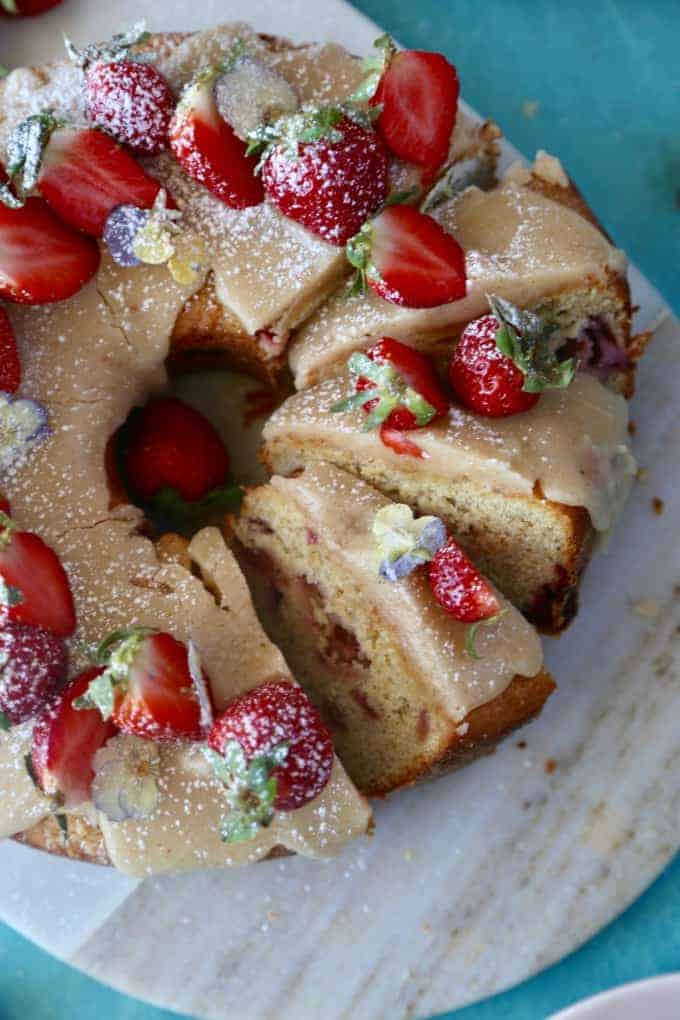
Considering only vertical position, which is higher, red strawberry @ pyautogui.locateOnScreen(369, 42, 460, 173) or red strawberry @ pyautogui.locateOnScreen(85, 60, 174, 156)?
red strawberry @ pyautogui.locateOnScreen(369, 42, 460, 173)

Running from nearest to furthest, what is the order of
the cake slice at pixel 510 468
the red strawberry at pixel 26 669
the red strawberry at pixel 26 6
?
the red strawberry at pixel 26 669, the cake slice at pixel 510 468, the red strawberry at pixel 26 6

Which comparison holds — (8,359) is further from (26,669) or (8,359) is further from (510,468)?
(510,468)

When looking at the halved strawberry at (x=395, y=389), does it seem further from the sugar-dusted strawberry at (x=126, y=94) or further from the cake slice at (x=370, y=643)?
the sugar-dusted strawberry at (x=126, y=94)

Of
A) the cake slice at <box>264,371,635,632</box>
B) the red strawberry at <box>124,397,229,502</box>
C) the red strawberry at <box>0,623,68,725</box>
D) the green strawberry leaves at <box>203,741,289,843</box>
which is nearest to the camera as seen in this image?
the green strawberry leaves at <box>203,741,289,843</box>

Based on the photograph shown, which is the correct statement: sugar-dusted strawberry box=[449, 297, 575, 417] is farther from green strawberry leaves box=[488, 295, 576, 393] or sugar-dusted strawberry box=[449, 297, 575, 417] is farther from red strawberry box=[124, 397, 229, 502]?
red strawberry box=[124, 397, 229, 502]

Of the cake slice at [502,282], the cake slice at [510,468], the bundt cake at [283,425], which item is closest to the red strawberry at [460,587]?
the bundt cake at [283,425]

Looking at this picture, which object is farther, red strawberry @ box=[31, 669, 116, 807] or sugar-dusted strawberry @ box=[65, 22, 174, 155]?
sugar-dusted strawberry @ box=[65, 22, 174, 155]

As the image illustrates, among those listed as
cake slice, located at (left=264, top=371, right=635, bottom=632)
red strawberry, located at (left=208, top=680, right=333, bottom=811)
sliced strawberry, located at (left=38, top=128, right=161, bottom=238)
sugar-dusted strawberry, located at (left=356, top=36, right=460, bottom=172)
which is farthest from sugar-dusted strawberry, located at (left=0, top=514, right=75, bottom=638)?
sugar-dusted strawberry, located at (left=356, top=36, right=460, bottom=172)
